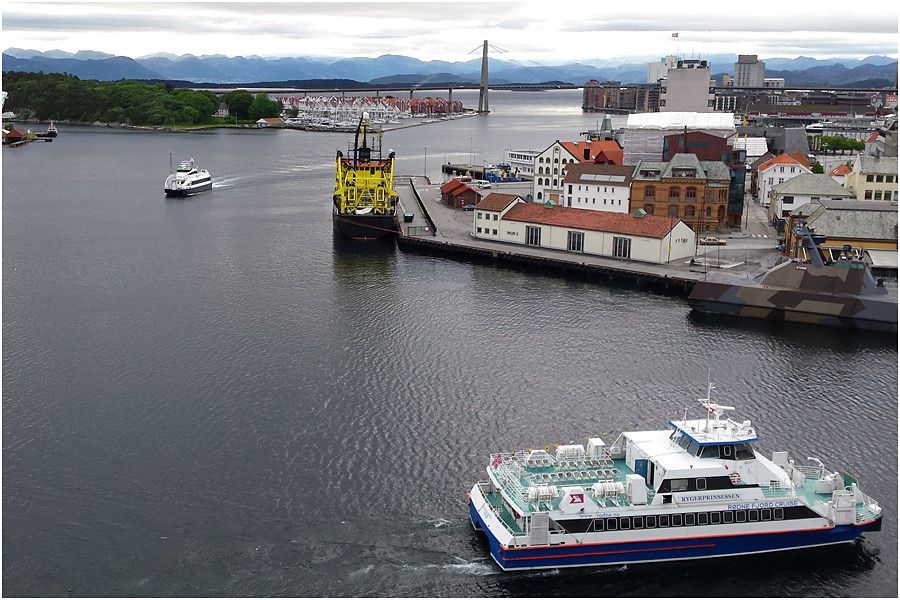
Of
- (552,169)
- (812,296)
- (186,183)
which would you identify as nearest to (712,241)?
(812,296)

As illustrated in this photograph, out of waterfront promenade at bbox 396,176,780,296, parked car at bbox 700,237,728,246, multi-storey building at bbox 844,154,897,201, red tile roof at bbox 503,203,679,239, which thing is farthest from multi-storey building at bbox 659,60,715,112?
red tile roof at bbox 503,203,679,239

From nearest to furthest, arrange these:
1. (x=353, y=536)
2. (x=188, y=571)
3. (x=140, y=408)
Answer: (x=188, y=571), (x=353, y=536), (x=140, y=408)

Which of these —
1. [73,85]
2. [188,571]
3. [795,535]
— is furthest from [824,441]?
[73,85]

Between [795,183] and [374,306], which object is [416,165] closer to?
[795,183]

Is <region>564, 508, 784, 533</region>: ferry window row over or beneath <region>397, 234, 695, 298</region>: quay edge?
beneath

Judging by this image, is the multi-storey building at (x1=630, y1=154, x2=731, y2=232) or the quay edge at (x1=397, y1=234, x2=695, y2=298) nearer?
the quay edge at (x1=397, y1=234, x2=695, y2=298)

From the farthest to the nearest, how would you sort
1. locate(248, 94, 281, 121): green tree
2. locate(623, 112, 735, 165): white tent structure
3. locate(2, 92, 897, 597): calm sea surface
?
1. locate(248, 94, 281, 121): green tree
2. locate(623, 112, 735, 165): white tent structure
3. locate(2, 92, 897, 597): calm sea surface

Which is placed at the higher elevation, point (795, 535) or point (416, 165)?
point (416, 165)

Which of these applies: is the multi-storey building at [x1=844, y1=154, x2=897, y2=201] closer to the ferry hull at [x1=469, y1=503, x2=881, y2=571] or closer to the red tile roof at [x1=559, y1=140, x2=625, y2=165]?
the red tile roof at [x1=559, y1=140, x2=625, y2=165]
